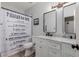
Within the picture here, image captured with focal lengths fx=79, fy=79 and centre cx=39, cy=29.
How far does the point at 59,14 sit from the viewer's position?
8.18 feet

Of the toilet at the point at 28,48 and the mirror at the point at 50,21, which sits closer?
the mirror at the point at 50,21

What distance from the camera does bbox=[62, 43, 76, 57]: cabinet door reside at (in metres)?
1.29

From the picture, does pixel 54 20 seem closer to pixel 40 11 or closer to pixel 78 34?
pixel 40 11

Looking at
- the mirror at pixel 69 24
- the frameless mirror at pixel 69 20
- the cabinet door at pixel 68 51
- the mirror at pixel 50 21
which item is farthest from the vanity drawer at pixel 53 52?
the mirror at pixel 50 21

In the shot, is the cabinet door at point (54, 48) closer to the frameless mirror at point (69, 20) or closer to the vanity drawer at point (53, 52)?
the vanity drawer at point (53, 52)

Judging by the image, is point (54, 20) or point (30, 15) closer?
point (54, 20)

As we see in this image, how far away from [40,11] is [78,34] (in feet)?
7.49

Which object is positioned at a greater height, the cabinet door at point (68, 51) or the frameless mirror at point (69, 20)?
the frameless mirror at point (69, 20)

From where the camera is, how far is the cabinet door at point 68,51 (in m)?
1.29

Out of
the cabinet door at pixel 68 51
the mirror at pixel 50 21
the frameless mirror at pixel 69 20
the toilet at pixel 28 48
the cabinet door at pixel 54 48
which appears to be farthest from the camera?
the toilet at pixel 28 48

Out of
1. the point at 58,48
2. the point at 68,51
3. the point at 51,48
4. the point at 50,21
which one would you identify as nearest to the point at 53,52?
the point at 51,48

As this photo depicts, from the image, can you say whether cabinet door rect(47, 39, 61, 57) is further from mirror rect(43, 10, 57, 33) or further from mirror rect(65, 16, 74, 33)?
mirror rect(43, 10, 57, 33)

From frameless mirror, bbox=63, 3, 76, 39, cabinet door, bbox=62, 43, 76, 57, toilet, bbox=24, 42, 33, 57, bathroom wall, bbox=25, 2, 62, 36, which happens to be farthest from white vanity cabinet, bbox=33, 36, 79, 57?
toilet, bbox=24, 42, 33, 57

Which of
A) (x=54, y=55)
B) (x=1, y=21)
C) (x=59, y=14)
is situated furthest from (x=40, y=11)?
(x=54, y=55)
